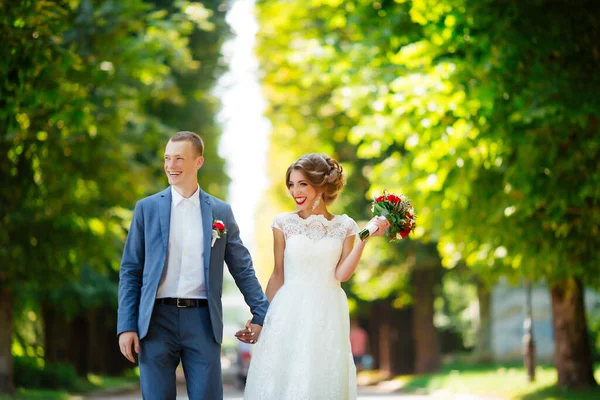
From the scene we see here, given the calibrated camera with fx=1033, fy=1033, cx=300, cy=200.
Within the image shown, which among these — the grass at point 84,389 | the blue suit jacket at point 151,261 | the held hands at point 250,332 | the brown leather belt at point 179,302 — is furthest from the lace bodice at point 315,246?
the grass at point 84,389

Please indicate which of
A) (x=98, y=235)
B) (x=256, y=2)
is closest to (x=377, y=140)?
(x=98, y=235)

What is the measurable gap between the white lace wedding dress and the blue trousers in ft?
3.26

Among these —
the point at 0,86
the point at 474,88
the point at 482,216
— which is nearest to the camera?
the point at 0,86

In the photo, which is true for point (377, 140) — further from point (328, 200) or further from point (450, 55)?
point (328, 200)

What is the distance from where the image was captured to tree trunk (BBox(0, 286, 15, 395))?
64.5 ft

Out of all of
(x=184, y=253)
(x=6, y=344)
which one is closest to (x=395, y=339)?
(x=6, y=344)

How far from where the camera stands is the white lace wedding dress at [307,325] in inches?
298

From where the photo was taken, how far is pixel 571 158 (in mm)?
13812

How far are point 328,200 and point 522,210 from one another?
7.58 m

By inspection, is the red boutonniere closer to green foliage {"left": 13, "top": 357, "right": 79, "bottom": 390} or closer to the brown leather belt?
the brown leather belt

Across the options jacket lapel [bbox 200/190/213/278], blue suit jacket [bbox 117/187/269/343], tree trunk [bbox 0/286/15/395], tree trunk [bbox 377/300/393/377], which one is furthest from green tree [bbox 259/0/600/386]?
tree trunk [bbox 377/300/393/377]

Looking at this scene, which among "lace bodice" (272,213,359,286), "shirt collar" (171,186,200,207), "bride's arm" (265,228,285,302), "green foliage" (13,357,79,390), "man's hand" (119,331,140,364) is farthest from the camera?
"green foliage" (13,357,79,390)

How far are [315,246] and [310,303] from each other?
0.43 metres

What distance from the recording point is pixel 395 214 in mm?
7574
